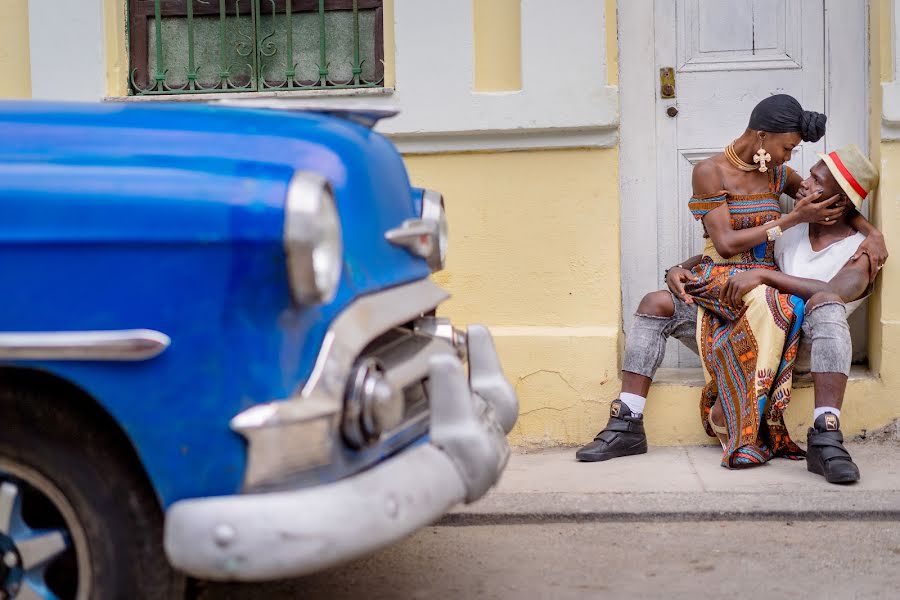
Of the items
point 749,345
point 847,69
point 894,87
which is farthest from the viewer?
point 847,69

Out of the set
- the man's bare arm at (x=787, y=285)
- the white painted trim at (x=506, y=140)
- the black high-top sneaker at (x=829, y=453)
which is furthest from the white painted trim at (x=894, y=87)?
the black high-top sneaker at (x=829, y=453)

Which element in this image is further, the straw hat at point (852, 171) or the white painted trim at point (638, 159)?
the white painted trim at point (638, 159)

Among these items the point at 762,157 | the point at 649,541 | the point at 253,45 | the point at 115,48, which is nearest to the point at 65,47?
the point at 115,48

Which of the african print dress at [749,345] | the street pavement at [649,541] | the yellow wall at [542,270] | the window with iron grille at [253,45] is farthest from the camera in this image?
the window with iron grille at [253,45]

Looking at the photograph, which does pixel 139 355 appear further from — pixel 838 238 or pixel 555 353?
pixel 838 238

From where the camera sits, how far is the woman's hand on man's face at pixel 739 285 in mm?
4496

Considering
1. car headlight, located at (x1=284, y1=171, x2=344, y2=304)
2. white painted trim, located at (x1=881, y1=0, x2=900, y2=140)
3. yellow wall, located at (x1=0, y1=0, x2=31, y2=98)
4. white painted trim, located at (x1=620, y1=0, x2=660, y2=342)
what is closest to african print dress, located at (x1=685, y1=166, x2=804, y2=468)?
white painted trim, located at (x1=620, y1=0, x2=660, y2=342)

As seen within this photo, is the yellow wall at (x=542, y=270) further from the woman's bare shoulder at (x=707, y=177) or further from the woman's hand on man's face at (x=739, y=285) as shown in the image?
the woman's hand on man's face at (x=739, y=285)

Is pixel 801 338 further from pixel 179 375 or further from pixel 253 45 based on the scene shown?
pixel 179 375

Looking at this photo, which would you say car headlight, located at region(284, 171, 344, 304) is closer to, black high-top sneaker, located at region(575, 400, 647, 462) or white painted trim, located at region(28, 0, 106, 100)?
black high-top sneaker, located at region(575, 400, 647, 462)

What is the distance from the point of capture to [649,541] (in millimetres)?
3697

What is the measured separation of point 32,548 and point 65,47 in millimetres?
3487

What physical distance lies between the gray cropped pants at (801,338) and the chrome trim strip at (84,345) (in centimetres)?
288

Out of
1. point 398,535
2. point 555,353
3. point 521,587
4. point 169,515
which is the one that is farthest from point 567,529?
point 169,515
